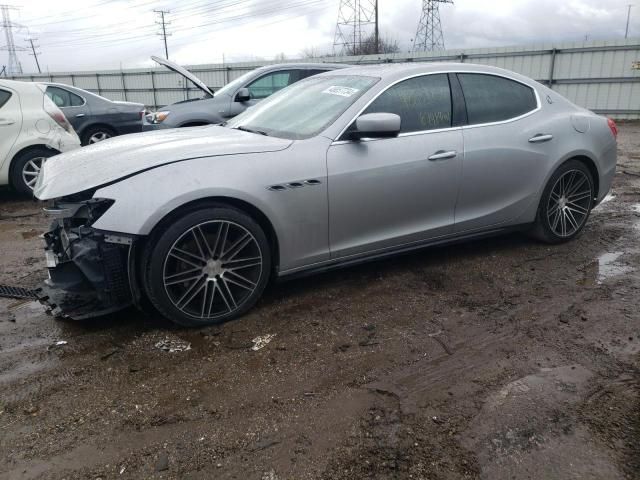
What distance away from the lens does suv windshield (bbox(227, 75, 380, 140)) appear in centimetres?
380

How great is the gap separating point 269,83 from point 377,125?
5.82 metres

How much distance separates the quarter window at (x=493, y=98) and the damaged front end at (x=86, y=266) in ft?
9.37

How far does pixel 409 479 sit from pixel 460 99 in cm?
308

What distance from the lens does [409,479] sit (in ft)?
6.87

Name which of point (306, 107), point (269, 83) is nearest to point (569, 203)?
point (306, 107)

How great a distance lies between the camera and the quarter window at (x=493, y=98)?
169 inches

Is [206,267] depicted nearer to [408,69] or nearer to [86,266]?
[86,266]

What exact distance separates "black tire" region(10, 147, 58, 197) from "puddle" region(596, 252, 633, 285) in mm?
6658

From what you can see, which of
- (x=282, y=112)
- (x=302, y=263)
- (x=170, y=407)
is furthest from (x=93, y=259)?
(x=282, y=112)

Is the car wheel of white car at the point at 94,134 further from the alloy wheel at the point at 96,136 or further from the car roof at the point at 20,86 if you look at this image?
the car roof at the point at 20,86

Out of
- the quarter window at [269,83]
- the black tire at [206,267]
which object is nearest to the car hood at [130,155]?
the black tire at [206,267]

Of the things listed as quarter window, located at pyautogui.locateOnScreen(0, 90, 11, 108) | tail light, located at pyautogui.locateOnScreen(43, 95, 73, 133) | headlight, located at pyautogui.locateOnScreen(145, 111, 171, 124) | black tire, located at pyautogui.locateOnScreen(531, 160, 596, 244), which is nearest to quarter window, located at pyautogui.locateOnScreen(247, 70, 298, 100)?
headlight, located at pyautogui.locateOnScreen(145, 111, 171, 124)

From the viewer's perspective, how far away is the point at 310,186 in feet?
11.4

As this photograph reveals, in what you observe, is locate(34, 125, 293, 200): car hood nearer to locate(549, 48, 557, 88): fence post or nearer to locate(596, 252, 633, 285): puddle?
locate(596, 252, 633, 285): puddle
